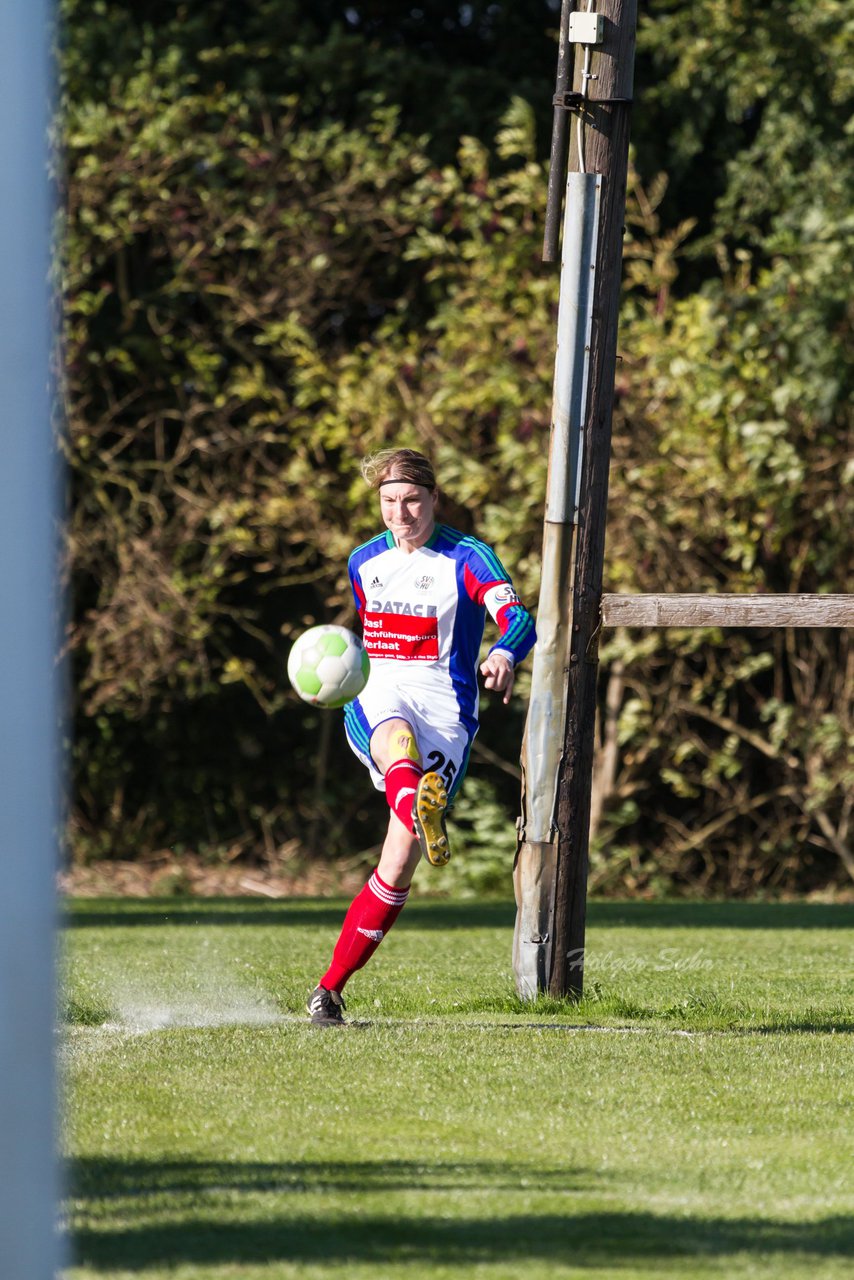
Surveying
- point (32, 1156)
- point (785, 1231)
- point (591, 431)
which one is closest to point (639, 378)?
point (591, 431)

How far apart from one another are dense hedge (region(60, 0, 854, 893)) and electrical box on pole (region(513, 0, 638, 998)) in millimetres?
7280

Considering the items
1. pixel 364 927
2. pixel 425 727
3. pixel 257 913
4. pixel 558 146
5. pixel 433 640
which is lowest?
pixel 257 913

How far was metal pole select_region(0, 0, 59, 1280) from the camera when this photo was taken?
2.63 m

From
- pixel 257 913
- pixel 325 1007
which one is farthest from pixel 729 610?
pixel 257 913

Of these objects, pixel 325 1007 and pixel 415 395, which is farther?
pixel 415 395

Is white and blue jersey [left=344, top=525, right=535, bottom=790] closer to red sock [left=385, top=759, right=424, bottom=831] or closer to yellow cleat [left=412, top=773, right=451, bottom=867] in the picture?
red sock [left=385, top=759, right=424, bottom=831]

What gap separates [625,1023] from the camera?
20.8ft

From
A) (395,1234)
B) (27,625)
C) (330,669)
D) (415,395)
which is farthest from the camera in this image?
(415,395)

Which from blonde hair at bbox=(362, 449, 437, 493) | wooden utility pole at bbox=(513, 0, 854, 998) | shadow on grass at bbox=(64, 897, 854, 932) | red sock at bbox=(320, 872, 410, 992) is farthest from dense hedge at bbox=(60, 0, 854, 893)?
red sock at bbox=(320, 872, 410, 992)

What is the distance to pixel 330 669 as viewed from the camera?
6191 mm

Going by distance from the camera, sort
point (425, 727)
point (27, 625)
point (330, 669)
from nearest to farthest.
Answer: point (27, 625) → point (330, 669) → point (425, 727)

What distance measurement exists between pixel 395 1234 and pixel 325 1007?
2.72 meters

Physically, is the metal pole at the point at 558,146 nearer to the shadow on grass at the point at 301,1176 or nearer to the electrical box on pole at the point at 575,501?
the electrical box on pole at the point at 575,501

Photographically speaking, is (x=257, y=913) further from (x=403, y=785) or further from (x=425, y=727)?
(x=403, y=785)
